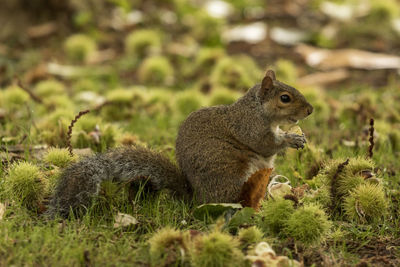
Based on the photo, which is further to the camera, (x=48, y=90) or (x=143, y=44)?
(x=143, y=44)

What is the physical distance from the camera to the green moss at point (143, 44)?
7.69m

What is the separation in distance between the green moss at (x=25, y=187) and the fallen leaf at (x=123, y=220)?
529 millimetres

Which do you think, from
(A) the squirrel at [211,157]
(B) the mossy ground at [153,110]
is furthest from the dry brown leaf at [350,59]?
(A) the squirrel at [211,157]

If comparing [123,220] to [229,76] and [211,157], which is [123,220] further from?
[229,76]

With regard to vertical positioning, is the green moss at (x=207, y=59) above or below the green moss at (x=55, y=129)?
above

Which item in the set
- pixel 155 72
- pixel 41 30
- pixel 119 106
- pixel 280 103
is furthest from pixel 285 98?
pixel 41 30

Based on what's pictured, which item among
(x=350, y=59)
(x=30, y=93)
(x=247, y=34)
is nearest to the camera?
(x=30, y=93)

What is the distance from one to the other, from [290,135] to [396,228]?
0.85 metres

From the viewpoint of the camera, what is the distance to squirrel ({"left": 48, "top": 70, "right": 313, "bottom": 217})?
323cm

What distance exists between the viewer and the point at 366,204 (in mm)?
3350

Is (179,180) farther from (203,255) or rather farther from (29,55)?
(29,55)

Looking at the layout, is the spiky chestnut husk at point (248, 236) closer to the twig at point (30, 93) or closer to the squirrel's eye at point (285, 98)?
the squirrel's eye at point (285, 98)

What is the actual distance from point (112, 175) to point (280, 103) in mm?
1172

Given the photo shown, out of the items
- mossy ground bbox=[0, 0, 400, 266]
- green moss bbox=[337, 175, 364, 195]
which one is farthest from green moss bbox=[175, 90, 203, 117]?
green moss bbox=[337, 175, 364, 195]
